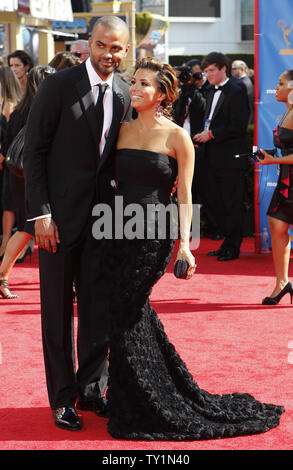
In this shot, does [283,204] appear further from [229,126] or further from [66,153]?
[66,153]

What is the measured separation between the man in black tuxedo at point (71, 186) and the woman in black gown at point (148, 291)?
0.13 meters

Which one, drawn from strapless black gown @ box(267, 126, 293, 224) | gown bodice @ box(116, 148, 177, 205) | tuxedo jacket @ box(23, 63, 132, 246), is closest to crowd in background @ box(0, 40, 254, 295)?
strapless black gown @ box(267, 126, 293, 224)

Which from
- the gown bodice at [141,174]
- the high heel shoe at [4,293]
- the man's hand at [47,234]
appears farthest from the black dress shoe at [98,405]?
the high heel shoe at [4,293]

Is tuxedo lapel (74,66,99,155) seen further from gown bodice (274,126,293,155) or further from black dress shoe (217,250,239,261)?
black dress shoe (217,250,239,261)

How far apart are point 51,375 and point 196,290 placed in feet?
11.4

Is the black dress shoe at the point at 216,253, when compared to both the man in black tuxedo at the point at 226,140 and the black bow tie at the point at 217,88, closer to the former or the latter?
the man in black tuxedo at the point at 226,140

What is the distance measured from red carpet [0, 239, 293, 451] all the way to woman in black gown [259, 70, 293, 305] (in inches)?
7.5

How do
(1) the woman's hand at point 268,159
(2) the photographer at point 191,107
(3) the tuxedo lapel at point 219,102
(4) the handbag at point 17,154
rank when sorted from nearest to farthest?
(4) the handbag at point 17,154, (1) the woman's hand at point 268,159, (3) the tuxedo lapel at point 219,102, (2) the photographer at point 191,107

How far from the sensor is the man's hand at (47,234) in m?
3.88

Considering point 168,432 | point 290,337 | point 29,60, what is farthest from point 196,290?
point 168,432

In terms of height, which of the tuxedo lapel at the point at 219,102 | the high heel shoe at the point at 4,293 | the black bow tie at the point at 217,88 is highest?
the black bow tie at the point at 217,88

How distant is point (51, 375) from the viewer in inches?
159

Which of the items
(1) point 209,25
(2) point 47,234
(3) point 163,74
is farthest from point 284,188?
(1) point 209,25

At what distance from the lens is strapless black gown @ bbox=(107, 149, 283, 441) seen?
3809 millimetres
